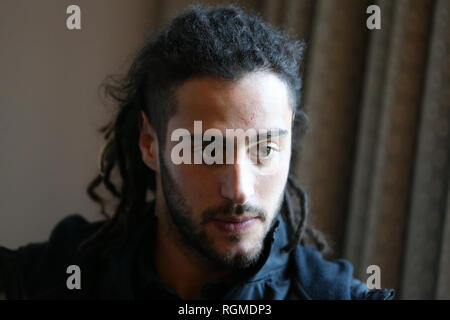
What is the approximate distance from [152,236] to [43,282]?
25cm

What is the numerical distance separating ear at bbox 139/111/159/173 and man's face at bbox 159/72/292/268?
8cm

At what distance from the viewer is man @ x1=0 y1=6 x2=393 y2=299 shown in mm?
882

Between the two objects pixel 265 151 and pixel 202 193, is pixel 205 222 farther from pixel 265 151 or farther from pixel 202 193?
pixel 265 151

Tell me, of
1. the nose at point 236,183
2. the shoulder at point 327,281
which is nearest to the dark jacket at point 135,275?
the shoulder at point 327,281

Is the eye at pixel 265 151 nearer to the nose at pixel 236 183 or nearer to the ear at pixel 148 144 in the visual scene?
the nose at pixel 236 183

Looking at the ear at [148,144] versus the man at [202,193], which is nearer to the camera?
the man at [202,193]

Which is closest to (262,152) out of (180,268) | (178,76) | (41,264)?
(178,76)

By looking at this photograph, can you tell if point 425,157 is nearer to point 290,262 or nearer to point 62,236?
point 290,262

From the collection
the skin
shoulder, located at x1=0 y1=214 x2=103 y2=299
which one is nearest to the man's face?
the skin

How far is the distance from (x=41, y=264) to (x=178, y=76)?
521 millimetres

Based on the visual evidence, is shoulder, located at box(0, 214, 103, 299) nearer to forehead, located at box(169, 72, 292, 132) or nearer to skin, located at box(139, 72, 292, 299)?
skin, located at box(139, 72, 292, 299)

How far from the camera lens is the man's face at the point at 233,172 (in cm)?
87
